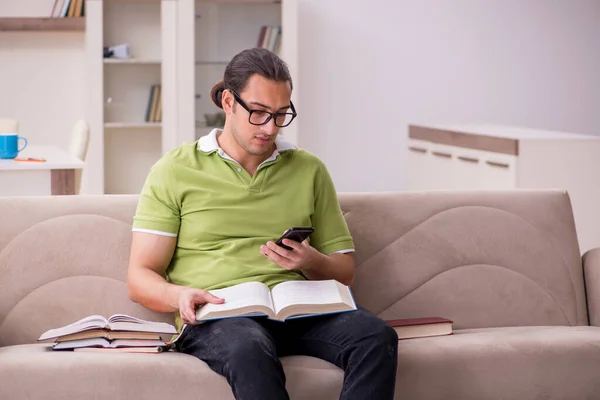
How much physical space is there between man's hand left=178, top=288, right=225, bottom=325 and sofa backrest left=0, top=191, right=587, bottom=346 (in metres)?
0.35

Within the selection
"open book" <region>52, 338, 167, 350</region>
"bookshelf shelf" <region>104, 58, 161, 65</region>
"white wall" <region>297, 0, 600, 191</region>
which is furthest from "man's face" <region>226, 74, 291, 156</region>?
"white wall" <region>297, 0, 600, 191</region>

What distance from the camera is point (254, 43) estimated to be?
633cm

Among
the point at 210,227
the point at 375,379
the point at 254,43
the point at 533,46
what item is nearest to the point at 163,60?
the point at 254,43

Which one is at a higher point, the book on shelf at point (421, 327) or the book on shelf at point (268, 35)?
the book on shelf at point (268, 35)

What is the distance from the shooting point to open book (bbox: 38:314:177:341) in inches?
85.2

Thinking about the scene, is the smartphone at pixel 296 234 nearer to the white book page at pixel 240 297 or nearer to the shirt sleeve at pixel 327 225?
the white book page at pixel 240 297

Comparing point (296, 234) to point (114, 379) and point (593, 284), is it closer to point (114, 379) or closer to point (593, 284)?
point (114, 379)

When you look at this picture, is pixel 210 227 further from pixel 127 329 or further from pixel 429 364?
pixel 429 364

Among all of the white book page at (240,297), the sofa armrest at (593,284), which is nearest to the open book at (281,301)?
the white book page at (240,297)

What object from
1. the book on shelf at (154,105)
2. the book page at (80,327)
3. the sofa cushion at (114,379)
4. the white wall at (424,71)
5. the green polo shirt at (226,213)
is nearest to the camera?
the sofa cushion at (114,379)

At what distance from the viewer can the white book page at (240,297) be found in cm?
205

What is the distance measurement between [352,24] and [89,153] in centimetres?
225

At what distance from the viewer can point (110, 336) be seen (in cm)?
217

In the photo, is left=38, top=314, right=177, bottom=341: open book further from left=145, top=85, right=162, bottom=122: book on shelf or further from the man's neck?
left=145, top=85, right=162, bottom=122: book on shelf
